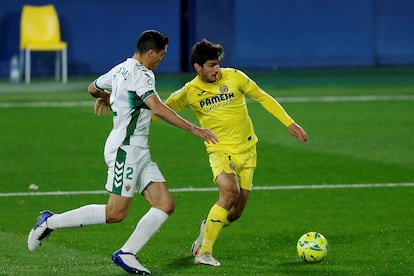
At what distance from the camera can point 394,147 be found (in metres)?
16.4

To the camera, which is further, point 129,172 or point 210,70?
point 210,70

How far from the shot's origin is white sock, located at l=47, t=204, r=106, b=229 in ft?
29.7

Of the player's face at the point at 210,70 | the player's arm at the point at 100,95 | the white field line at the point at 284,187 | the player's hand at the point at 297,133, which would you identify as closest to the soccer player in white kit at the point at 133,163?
the player's arm at the point at 100,95

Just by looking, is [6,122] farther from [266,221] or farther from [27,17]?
[266,221]

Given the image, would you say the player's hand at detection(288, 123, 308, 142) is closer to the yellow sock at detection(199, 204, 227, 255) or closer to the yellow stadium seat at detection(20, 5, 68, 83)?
the yellow sock at detection(199, 204, 227, 255)

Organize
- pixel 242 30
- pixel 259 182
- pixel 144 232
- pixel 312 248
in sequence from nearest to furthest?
1. pixel 144 232
2. pixel 312 248
3. pixel 259 182
4. pixel 242 30

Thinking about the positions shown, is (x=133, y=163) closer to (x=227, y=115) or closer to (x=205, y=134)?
→ (x=205, y=134)

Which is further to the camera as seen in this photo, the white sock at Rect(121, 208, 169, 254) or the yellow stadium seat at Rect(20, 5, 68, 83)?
the yellow stadium seat at Rect(20, 5, 68, 83)

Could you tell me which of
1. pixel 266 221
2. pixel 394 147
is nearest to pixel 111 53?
pixel 394 147

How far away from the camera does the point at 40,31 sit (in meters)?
24.9

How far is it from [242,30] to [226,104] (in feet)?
56.3

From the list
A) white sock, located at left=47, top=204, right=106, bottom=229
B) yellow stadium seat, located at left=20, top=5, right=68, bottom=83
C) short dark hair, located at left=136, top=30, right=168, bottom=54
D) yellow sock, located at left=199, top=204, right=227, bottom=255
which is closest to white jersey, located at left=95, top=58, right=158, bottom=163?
short dark hair, located at left=136, top=30, right=168, bottom=54

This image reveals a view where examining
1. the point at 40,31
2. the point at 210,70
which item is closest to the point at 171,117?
the point at 210,70

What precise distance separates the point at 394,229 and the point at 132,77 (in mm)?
3405
